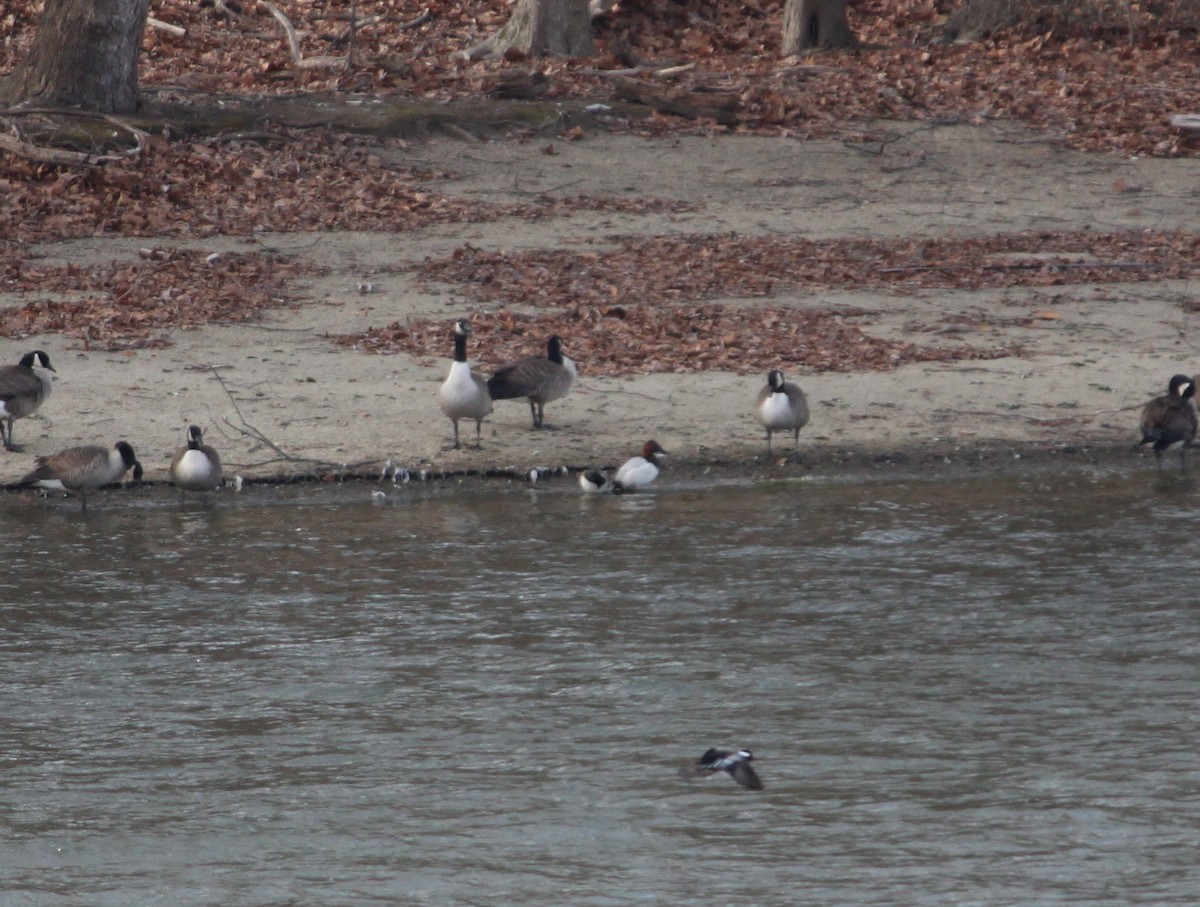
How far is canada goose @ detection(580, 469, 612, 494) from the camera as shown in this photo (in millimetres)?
11798

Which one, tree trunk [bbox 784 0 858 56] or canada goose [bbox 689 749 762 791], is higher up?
tree trunk [bbox 784 0 858 56]

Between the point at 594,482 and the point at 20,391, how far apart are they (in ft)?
13.2

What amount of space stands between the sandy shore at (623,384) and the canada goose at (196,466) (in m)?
0.55

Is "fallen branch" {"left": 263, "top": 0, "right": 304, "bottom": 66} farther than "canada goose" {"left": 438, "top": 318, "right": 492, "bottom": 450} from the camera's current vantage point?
Yes

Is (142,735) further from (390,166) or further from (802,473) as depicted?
(390,166)

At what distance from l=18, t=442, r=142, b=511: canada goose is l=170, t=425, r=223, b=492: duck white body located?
0.38 m

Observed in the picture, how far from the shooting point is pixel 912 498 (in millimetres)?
11656

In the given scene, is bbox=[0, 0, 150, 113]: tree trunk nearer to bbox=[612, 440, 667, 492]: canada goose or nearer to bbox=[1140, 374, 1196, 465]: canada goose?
bbox=[612, 440, 667, 492]: canada goose

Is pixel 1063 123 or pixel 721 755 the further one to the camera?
pixel 1063 123

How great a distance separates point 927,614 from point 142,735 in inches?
168

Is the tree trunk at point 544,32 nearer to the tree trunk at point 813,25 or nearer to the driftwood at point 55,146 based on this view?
the tree trunk at point 813,25

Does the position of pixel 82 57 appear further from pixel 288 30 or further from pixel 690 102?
pixel 690 102

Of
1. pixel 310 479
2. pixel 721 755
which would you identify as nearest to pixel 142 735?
pixel 721 755

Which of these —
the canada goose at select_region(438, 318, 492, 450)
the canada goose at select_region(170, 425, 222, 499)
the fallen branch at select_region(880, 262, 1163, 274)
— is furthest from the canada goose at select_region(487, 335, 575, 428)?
the fallen branch at select_region(880, 262, 1163, 274)
